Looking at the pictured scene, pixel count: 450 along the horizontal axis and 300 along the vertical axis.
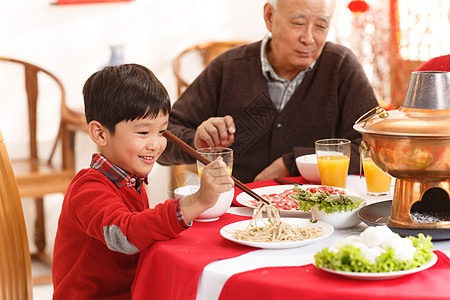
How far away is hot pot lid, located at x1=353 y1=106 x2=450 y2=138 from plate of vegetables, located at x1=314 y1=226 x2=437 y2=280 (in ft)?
0.71

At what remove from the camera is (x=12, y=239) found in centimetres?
178

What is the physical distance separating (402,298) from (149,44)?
12.0 feet

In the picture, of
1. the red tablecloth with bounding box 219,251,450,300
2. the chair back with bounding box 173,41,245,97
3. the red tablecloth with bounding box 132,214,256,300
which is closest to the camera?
the red tablecloth with bounding box 219,251,450,300

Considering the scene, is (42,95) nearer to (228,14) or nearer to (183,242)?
(228,14)

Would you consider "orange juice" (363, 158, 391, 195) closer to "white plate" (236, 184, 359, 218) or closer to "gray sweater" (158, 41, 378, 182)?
"white plate" (236, 184, 359, 218)

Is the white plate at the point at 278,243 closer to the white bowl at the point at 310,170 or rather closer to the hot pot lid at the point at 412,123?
the hot pot lid at the point at 412,123

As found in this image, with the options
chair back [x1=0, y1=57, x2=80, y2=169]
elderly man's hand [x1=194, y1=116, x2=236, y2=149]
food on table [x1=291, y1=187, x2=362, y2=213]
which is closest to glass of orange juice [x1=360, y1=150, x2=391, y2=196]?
food on table [x1=291, y1=187, x2=362, y2=213]

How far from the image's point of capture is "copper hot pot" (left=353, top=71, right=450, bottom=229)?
1.26 metres

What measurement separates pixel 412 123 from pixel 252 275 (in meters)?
0.44

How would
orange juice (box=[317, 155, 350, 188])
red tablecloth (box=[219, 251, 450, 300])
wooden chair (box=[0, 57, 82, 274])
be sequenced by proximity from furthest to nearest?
wooden chair (box=[0, 57, 82, 274]) → orange juice (box=[317, 155, 350, 188]) → red tablecloth (box=[219, 251, 450, 300])

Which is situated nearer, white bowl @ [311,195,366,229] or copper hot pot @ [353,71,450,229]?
copper hot pot @ [353,71,450,229]

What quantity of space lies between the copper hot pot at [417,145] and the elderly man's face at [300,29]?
0.99m

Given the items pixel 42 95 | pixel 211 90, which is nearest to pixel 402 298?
pixel 211 90

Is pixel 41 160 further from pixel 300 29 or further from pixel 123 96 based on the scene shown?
pixel 123 96
